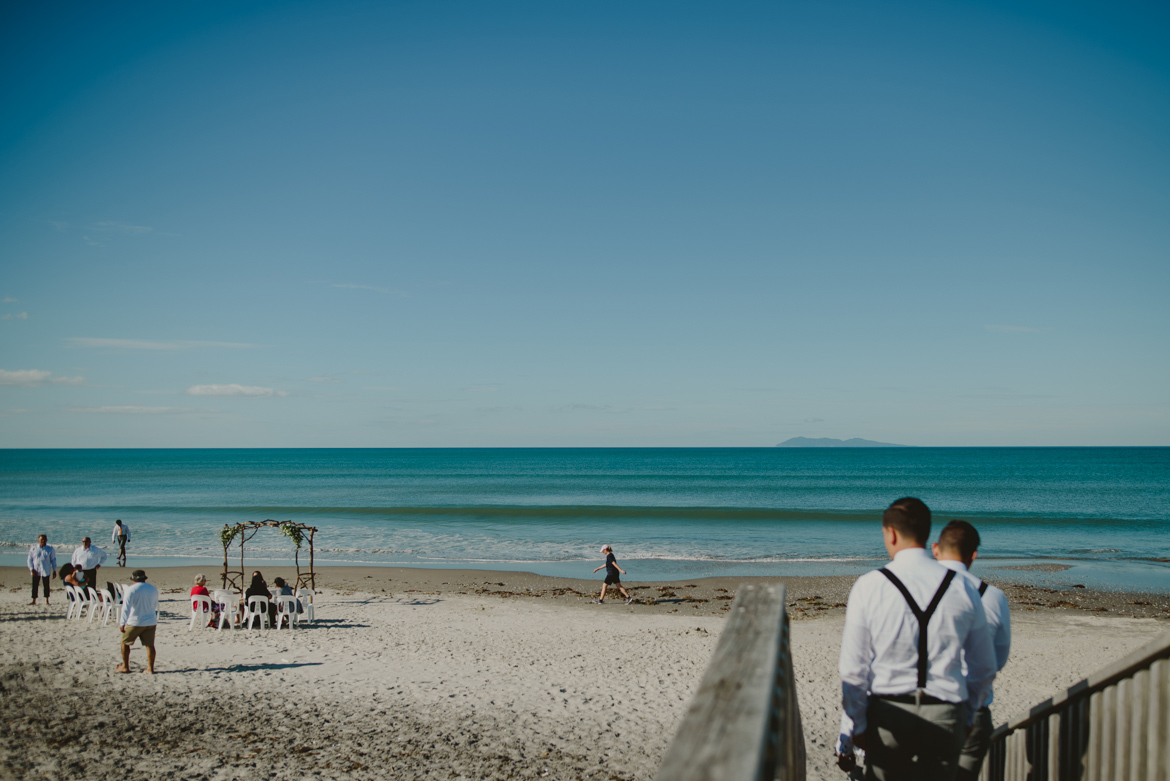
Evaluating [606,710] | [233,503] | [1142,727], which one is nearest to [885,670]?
[1142,727]

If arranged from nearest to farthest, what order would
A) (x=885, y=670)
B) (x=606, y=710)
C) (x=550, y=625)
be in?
(x=885, y=670) < (x=606, y=710) < (x=550, y=625)

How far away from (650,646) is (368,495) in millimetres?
45621

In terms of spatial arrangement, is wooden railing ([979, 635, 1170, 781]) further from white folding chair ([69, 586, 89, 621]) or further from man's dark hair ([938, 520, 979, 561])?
white folding chair ([69, 586, 89, 621])

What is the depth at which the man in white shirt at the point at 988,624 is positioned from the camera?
311 cm

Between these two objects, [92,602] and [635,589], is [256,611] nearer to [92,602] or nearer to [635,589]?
[92,602]

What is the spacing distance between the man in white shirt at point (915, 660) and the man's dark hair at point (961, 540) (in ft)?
2.14

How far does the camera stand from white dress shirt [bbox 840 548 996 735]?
9.02 ft

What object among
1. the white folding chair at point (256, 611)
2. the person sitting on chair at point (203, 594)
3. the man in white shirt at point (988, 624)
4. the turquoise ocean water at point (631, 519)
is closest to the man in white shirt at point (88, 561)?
the person sitting on chair at point (203, 594)

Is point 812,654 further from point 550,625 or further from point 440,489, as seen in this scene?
point 440,489

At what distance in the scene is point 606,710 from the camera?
8.59 m

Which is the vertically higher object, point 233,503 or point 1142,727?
point 1142,727

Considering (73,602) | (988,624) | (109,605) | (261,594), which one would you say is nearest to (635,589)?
(261,594)

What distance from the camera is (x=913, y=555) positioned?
111 inches

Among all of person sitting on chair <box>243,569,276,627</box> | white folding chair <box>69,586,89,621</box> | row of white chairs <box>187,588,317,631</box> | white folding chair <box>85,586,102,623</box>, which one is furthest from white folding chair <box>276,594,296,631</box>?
white folding chair <box>69,586,89,621</box>
